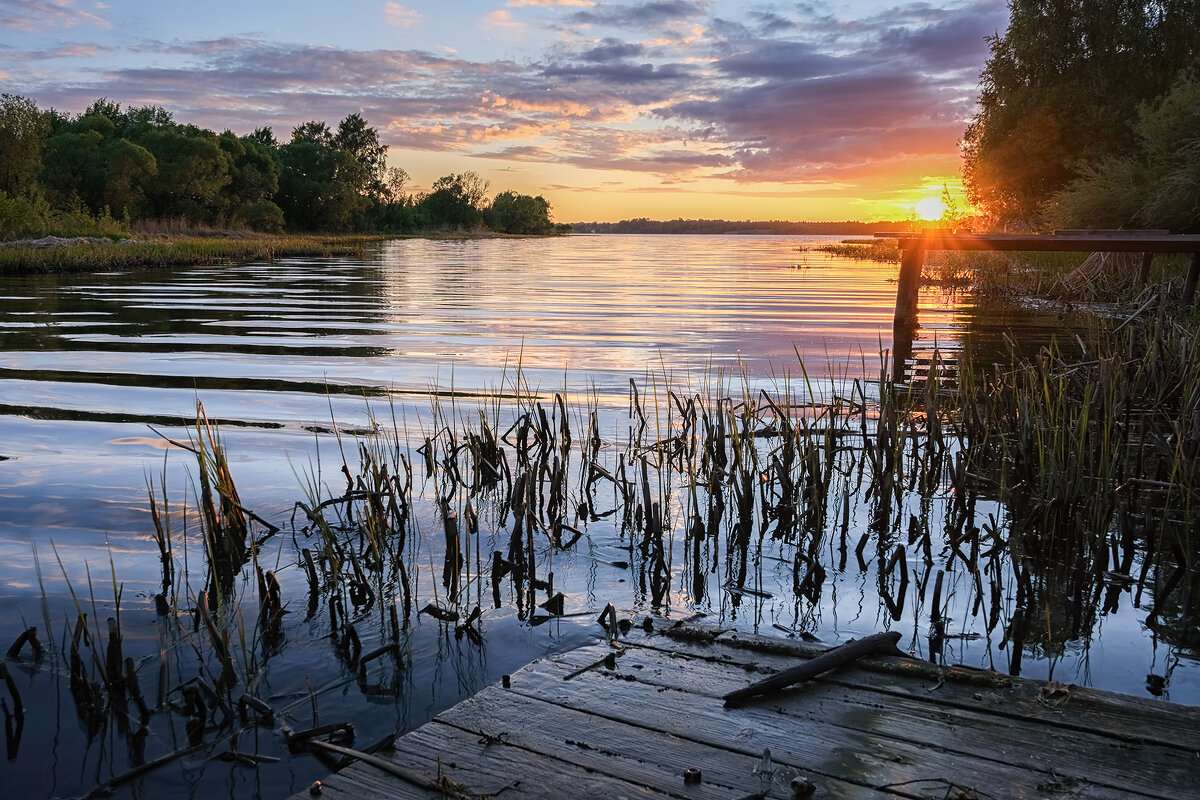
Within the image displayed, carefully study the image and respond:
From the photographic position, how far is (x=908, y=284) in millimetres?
19328

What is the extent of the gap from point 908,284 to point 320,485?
15.1m

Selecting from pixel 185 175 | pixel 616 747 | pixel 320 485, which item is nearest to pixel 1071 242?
pixel 320 485

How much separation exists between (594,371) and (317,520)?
9.25 metres

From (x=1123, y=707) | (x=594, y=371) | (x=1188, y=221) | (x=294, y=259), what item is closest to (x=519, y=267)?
(x=294, y=259)

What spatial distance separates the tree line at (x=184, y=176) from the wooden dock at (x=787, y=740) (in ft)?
187

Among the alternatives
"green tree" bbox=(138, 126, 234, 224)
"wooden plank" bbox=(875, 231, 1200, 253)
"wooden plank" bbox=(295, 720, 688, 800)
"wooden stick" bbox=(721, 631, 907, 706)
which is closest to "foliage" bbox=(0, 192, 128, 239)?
"green tree" bbox=(138, 126, 234, 224)

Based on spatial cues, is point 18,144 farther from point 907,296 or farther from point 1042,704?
point 1042,704

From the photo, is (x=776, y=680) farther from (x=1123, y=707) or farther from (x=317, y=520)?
(x=317, y=520)

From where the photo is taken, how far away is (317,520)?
5.24m

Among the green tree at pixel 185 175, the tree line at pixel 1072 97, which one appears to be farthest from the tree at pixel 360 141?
the tree line at pixel 1072 97

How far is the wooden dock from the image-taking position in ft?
9.95

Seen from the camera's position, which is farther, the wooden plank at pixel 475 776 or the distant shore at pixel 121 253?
the distant shore at pixel 121 253

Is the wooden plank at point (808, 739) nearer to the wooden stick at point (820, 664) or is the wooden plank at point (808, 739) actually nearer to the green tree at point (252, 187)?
the wooden stick at point (820, 664)

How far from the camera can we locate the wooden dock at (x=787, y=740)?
3.03 meters
